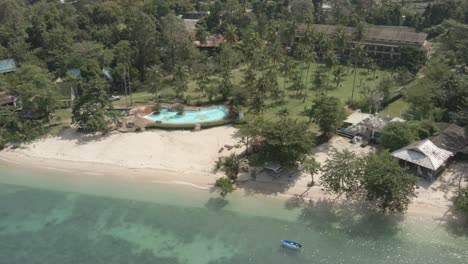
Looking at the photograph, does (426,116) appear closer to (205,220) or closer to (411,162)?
(411,162)

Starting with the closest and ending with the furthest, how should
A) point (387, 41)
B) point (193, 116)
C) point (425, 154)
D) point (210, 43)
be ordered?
1. point (425, 154)
2. point (193, 116)
3. point (387, 41)
4. point (210, 43)

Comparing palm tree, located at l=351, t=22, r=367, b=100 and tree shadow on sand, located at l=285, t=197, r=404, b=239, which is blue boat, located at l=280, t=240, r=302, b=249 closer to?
tree shadow on sand, located at l=285, t=197, r=404, b=239

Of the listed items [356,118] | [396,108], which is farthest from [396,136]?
[396,108]

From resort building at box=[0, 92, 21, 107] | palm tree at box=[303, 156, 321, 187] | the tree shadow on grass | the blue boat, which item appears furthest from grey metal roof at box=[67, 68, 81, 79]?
the blue boat

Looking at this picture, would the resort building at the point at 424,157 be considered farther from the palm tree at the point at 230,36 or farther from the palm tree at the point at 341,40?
the palm tree at the point at 230,36

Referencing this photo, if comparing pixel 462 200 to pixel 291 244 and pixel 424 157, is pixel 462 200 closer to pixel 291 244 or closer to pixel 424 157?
pixel 424 157

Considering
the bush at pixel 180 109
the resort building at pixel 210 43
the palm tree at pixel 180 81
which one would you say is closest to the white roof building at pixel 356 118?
the bush at pixel 180 109
